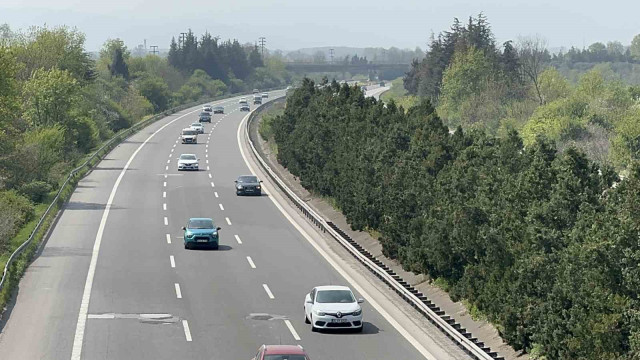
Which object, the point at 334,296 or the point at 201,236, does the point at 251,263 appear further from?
the point at 334,296

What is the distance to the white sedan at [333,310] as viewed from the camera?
3594 centimetres

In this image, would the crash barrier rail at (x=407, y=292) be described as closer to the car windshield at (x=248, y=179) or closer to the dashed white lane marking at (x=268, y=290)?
the car windshield at (x=248, y=179)

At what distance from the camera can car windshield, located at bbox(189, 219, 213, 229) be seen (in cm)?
5334

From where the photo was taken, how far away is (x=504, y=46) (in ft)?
494

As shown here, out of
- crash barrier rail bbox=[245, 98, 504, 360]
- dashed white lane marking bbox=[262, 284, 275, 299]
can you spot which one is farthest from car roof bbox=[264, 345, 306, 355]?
dashed white lane marking bbox=[262, 284, 275, 299]

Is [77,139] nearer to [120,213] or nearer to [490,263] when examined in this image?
[120,213]

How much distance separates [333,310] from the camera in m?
36.1

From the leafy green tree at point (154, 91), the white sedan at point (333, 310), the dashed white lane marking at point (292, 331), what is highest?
the white sedan at point (333, 310)

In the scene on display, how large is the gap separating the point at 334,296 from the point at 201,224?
58.2 ft

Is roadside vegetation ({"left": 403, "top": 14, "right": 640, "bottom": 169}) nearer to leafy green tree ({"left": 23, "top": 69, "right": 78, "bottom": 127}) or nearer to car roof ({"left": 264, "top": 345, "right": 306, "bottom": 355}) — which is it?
leafy green tree ({"left": 23, "top": 69, "right": 78, "bottom": 127})

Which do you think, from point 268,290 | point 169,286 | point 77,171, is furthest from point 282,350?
point 77,171

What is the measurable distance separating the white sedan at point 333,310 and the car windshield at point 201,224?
1676 centimetres

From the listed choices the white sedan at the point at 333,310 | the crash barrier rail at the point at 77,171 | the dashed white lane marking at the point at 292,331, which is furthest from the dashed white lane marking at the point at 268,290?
the crash barrier rail at the point at 77,171

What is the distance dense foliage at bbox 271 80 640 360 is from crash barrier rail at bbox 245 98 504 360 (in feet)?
3.63
